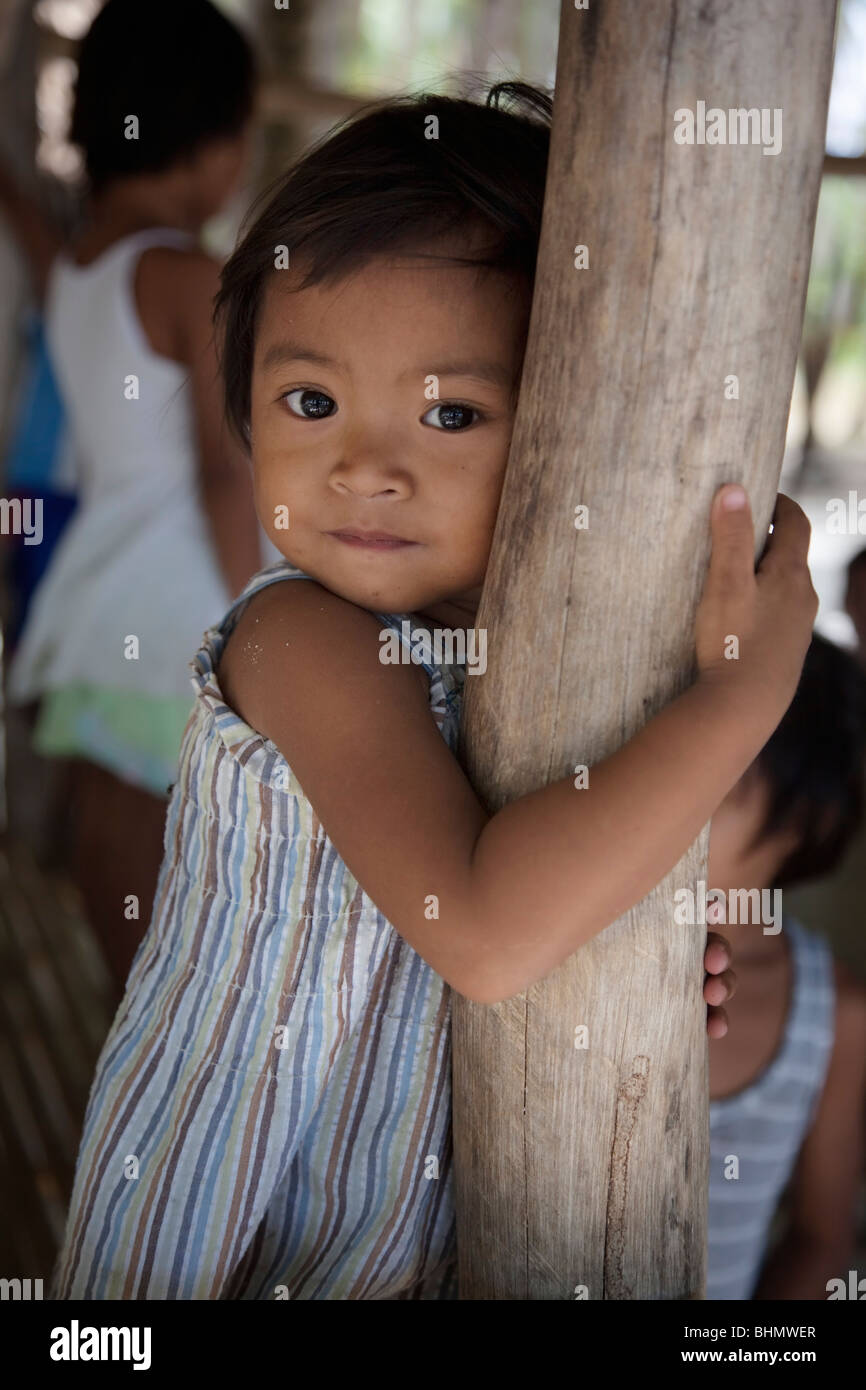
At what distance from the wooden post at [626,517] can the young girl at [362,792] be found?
0.04 m

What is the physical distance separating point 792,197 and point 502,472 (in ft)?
0.79

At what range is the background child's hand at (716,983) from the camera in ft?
3.41

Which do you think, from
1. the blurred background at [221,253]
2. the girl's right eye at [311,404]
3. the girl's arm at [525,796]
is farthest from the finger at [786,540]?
the blurred background at [221,253]

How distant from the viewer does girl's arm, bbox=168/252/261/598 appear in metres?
1.79

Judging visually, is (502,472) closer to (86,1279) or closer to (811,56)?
(811,56)

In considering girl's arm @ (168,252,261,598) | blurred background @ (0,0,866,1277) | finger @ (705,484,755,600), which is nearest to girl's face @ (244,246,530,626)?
finger @ (705,484,755,600)

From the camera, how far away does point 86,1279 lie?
95 centimetres

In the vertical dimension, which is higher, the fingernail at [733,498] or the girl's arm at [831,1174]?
the fingernail at [733,498]

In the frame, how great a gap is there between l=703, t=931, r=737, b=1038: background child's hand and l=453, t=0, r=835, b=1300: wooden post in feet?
0.43

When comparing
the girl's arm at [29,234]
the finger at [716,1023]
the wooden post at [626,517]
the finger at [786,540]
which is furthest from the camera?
the girl's arm at [29,234]

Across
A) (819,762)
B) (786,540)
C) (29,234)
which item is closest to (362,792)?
(786,540)

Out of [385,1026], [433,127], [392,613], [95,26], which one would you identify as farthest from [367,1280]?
[95,26]

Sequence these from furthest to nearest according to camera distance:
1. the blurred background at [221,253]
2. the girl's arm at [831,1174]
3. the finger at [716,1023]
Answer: the blurred background at [221,253] < the girl's arm at [831,1174] < the finger at [716,1023]

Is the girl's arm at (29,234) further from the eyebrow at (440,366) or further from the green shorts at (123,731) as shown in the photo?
the eyebrow at (440,366)
